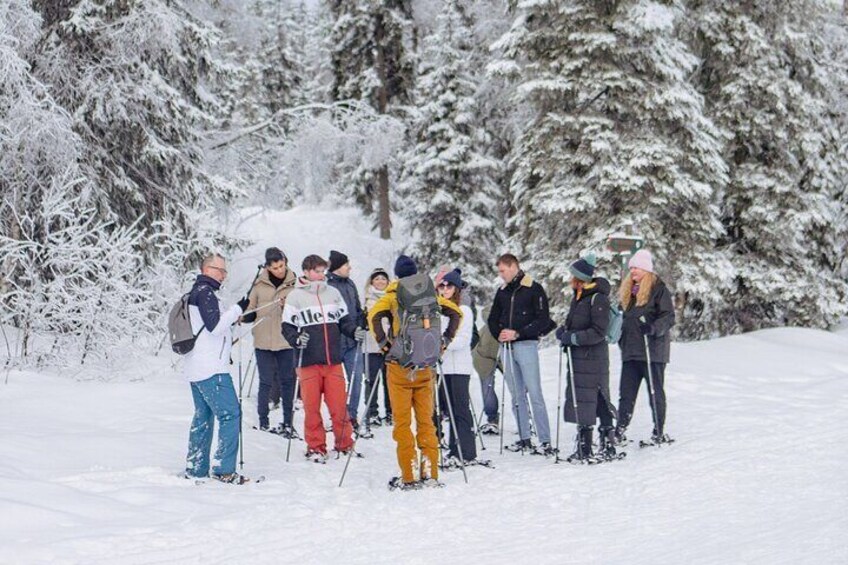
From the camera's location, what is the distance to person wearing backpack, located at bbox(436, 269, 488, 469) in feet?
27.7

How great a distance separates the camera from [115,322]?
11.5 m

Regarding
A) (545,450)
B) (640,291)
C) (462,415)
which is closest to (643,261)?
(640,291)

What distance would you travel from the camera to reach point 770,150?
1886 cm

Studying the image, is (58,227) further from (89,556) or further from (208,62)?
(89,556)

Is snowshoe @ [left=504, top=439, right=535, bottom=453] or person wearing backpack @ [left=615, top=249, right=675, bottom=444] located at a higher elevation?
person wearing backpack @ [left=615, top=249, right=675, bottom=444]

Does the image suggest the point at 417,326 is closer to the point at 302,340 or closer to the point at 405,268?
the point at 405,268

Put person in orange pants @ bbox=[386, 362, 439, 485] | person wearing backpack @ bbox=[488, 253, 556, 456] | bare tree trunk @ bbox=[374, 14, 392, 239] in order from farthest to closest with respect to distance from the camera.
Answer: bare tree trunk @ bbox=[374, 14, 392, 239] → person wearing backpack @ bbox=[488, 253, 556, 456] → person in orange pants @ bbox=[386, 362, 439, 485]

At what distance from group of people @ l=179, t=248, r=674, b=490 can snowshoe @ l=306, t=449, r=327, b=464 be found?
17 mm

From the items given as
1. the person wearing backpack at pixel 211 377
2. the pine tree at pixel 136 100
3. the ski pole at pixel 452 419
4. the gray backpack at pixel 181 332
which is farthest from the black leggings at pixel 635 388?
the pine tree at pixel 136 100

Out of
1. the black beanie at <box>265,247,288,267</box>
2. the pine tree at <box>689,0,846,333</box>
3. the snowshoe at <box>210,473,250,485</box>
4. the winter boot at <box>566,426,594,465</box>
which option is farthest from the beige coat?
the pine tree at <box>689,0,846,333</box>

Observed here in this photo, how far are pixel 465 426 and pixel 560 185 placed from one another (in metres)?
9.66

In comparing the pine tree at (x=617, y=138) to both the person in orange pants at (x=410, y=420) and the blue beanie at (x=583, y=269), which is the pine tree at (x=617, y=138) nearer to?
the blue beanie at (x=583, y=269)

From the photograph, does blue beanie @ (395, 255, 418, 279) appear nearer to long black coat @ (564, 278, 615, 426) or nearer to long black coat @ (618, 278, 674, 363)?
long black coat @ (564, 278, 615, 426)

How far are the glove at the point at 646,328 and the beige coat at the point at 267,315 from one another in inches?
158
